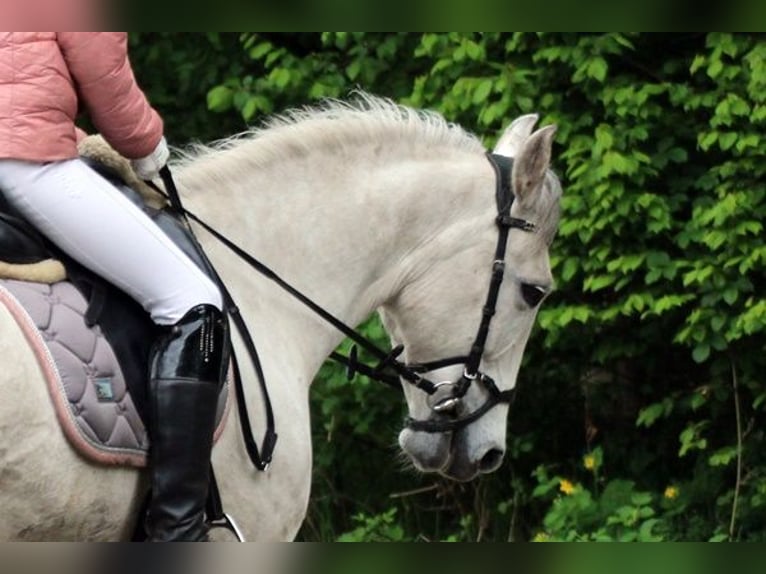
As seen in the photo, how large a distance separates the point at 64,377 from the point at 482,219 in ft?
4.58

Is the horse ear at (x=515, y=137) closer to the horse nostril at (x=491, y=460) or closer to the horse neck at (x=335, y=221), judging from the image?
the horse neck at (x=335, y=221)

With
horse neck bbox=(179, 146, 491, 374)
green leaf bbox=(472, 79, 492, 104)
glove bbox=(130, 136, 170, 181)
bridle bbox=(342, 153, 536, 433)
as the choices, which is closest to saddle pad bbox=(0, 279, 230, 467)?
glove bbox=(130, 136, 170, 181)

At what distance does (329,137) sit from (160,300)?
904 mm

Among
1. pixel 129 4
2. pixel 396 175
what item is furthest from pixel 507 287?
pixel 129 4

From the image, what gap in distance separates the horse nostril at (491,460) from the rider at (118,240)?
107cm

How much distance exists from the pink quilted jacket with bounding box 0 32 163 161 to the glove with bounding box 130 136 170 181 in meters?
0.17

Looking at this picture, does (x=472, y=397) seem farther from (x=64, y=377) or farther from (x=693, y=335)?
(x=693, y=335)

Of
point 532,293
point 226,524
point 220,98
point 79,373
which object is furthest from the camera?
point 220,98

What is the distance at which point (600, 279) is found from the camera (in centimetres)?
630

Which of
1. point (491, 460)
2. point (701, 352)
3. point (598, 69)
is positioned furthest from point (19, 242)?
point (701, 352)

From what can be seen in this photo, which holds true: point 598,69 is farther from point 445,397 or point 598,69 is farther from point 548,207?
point 445,397

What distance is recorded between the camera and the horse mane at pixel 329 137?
362 cm

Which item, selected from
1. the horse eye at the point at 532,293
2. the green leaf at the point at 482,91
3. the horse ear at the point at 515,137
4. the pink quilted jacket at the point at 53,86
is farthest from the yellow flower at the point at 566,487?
the pink quilted jacket at the point at 53,86

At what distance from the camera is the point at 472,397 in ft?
12.3
